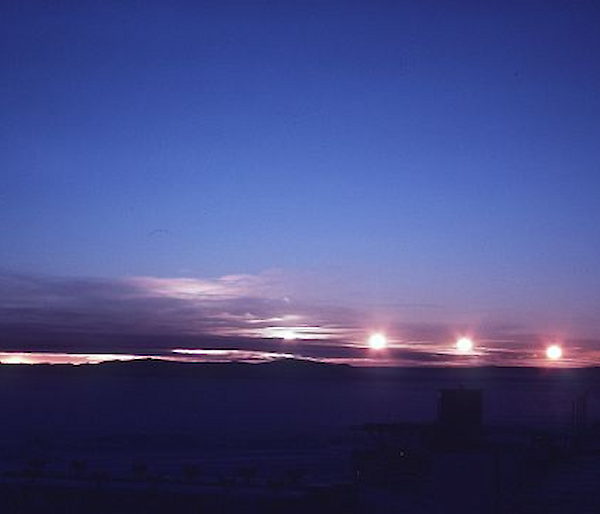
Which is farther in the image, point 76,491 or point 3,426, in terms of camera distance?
point 3,426

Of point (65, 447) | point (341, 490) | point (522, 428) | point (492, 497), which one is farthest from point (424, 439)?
point (522, 428)

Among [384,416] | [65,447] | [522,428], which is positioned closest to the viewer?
[65,447]

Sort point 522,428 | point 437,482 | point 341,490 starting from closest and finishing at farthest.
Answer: point 341,490 < point 437,482 < point 522,428

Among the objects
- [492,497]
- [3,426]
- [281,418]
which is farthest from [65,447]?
[281,418]

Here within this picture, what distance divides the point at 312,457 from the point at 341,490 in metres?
24.5

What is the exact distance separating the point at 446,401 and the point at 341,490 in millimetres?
Answer: 17468

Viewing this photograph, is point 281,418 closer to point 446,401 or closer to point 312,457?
point 312,457

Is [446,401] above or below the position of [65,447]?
above

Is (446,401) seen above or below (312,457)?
above

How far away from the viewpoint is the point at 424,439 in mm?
46938

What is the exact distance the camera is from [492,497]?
1359 inches

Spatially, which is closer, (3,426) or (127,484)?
(127,484)

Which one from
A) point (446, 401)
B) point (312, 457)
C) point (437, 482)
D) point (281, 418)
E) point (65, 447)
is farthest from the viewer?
point (281, 418)

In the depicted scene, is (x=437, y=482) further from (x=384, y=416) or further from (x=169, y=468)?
(x=384, y=416)
